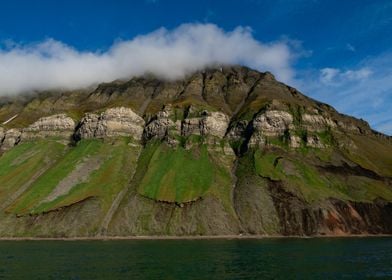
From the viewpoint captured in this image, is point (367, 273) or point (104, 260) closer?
point (367, 273)

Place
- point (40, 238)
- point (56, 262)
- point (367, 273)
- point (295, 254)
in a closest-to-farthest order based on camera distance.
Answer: point (367, 273), point (56, 262), point (295, 254), point (40, 238)

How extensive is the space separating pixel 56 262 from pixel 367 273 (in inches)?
2502

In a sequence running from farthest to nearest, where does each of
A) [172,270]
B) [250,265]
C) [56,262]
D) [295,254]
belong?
1. [295,254]
2. [56,262]
3. [250,265]
4. [172,270]

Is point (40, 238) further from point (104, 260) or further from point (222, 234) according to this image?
point (104, 260)

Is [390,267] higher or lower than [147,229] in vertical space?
lower

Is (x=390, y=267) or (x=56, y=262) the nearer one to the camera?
(x=390, y=267)

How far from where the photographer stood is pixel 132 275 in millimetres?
79625

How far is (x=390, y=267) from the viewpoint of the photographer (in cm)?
8650

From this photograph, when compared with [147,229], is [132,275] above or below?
below

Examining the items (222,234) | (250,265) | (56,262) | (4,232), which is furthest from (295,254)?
(4,232)

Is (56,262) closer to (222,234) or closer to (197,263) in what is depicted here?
(197,263)

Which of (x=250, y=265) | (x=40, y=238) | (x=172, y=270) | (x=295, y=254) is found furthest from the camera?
(x=40, y=238)

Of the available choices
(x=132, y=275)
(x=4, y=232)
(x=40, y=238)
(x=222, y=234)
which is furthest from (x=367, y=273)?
(x=4, y=232)

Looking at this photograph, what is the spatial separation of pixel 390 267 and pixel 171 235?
11935 cm
